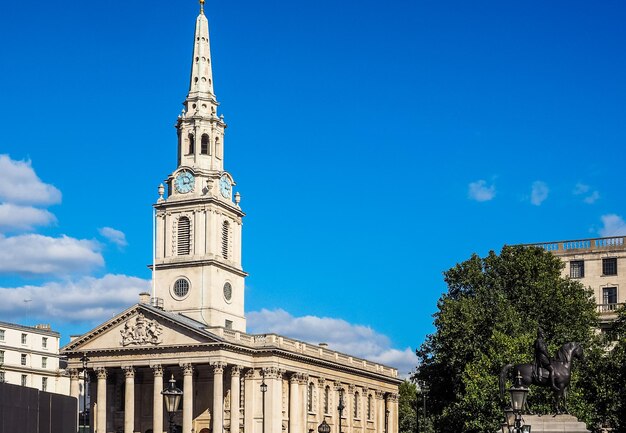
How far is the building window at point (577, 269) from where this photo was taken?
103219 millimetres

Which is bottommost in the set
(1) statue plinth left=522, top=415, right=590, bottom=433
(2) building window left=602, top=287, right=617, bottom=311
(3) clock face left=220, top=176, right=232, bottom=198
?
(1) statue plinth left=522, top=415, right=590, bottom=433

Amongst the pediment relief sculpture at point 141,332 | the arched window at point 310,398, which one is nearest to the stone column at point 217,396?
the pediment relief sculpture at point 141,332

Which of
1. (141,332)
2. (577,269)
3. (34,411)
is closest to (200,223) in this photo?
(141,332)

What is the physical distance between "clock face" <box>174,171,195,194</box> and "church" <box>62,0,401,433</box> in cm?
12

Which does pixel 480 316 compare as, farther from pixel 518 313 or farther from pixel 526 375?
pixel 526 375

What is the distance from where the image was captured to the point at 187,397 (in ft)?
344

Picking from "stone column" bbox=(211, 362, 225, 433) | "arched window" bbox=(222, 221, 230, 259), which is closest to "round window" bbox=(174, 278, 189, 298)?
"arched window" bbox=(222, 221, 230, 259)

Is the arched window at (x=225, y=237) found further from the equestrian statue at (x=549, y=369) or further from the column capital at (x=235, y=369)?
the equestrian statue at (x=549, y=369)

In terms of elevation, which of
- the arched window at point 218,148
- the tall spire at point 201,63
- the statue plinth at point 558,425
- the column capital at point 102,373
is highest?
the tall spire at point 201,63

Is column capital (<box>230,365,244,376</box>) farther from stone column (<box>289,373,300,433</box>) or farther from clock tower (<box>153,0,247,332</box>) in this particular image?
clock tower (<box>153,0,247,332</box>)

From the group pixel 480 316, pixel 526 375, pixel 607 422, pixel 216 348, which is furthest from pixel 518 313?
pixel 526 375

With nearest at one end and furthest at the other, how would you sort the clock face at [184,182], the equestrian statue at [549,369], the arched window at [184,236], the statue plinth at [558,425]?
the statue plinth at [558,425] → the equestrian statue at [549,369] → the arched window at [184,236] → the clock face at [184,182]

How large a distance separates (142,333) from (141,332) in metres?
0.13

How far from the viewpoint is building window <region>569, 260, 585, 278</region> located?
103 m
